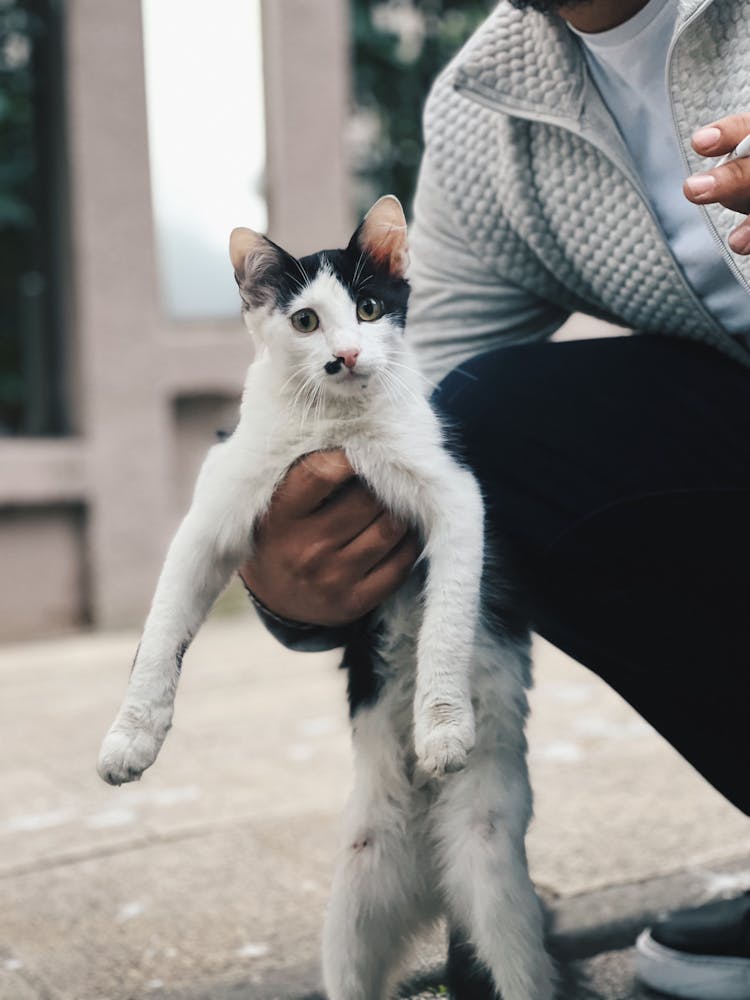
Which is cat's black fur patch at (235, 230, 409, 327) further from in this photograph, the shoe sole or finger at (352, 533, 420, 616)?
the shoe sole

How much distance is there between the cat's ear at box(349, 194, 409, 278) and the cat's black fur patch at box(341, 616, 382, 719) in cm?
45

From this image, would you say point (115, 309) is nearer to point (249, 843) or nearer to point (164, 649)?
point (249, 843)

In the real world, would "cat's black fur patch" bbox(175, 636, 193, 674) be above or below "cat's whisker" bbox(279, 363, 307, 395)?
below

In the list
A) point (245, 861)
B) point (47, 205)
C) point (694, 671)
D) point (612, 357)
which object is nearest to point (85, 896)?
point (245, 861)

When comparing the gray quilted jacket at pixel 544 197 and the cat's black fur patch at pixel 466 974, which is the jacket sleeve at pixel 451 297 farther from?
the cat's black fur patch at pixel 466 974

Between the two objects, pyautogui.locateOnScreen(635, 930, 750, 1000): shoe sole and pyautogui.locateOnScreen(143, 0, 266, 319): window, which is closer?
pyautogui.locateOnScreen(635, 930, 750, 1000): shoe sole

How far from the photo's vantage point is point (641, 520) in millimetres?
1630

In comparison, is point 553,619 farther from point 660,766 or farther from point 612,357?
point 660,766

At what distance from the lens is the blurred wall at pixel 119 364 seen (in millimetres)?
4582

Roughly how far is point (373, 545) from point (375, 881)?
0.41 metres

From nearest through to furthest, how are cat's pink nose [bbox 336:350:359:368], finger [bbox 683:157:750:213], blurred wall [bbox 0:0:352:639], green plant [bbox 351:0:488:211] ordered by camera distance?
finger [bbox 683:157:750:213]
cat's pink nose [bbox 336:350:359:368]
blurred wall [bbox 0:0:352:639]
green plant [bbox 351:0:488:211]

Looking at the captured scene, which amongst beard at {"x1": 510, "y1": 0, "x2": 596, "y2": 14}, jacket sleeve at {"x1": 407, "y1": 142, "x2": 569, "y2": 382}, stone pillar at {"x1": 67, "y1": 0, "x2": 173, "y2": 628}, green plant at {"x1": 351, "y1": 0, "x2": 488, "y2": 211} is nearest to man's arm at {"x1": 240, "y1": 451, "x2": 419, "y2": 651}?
jacket sleeve at {"x1": 407, "y1": 142, "x2": 569, "y2": 382}

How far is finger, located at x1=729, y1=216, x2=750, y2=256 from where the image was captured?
51.3 inches

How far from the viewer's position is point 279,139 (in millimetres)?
4957
